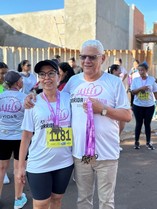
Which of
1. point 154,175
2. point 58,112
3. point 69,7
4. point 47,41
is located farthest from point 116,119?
point 47,41

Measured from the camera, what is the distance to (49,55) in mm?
10352

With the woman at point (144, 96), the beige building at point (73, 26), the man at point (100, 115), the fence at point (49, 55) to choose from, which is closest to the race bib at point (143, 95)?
the woman at point (144, 96)

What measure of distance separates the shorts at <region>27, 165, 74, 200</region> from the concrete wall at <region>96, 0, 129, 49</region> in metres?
12.6

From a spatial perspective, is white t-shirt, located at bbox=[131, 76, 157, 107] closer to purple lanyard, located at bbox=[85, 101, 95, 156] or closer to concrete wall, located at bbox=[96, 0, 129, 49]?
purple lanyard, located at bbox=[85, 101, 95, 156]

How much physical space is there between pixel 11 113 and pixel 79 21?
11.6m

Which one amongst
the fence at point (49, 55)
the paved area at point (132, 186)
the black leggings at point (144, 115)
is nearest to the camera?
the paved area at point (132, 186)

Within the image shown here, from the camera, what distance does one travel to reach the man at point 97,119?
8.33ft

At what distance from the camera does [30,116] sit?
258 centimetres

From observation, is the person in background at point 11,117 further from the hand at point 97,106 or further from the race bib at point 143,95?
the race bib at point 143,95

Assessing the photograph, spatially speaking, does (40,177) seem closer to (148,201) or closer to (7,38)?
(148,201)

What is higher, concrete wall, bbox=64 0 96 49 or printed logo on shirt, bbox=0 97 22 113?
concrete wall, bbox=64 0 96 49

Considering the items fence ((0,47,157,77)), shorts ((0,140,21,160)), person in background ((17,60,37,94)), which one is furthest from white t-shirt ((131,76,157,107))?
shorts ((0,140,21,160))

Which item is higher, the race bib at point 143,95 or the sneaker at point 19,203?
the race bib at point 143,95

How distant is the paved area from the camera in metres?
3.84
